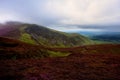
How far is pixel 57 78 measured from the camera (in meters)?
30.1

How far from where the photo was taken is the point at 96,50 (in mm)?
82875

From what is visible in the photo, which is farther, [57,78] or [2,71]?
[2,71]

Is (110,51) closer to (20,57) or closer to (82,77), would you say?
(20,57)

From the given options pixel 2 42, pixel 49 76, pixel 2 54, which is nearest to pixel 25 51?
pixel 2 54

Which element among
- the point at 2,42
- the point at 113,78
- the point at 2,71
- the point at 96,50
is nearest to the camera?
the point at 113,78

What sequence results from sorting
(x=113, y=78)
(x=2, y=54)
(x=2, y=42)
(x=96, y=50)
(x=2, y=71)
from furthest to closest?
(x=96, y=50) < (x=2, y=42) < (x=2, y=54) < (x=2, y=71) < (x=113, y=78)

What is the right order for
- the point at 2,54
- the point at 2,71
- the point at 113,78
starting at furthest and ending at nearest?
1. the point at 2,54
2. the point at 2,71
3. the point at 113,78

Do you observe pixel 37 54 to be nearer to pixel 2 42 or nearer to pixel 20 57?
pixel 20 57

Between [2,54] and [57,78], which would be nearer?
[57,78]

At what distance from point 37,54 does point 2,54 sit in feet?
33.2

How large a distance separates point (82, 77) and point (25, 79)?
9.26m

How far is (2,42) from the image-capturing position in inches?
2613

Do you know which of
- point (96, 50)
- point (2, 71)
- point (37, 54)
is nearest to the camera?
point (2, 71)

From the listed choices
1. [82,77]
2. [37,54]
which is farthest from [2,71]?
[37,54]
